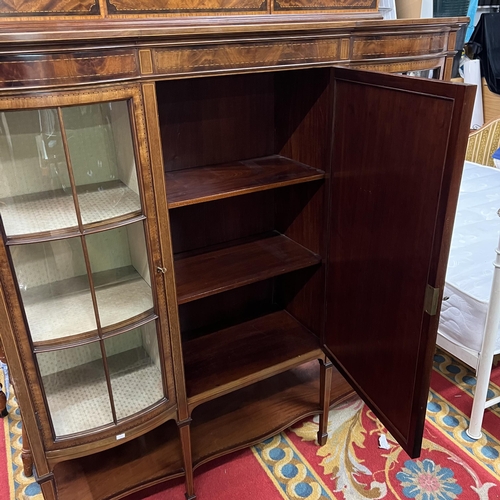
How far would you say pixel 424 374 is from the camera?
36.6 inches

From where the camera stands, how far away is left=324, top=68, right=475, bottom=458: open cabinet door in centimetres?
79

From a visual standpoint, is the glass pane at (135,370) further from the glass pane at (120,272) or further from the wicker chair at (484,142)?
the wicker chair at (484,142)

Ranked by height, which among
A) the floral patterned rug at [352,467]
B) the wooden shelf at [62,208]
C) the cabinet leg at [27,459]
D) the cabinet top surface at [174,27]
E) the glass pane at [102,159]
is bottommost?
the floral patterned rug at [352,467]

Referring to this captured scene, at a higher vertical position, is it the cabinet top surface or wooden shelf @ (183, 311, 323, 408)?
the cabinet top surface

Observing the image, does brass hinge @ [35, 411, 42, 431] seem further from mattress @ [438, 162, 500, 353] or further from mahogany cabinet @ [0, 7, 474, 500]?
mattress @ [438, 162, 500, 353]

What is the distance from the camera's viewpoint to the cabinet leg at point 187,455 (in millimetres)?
1186

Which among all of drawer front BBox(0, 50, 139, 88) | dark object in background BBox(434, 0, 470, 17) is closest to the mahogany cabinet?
drawer front BBox(0, 50, 139, 88)

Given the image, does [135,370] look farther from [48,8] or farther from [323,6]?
[323,6]

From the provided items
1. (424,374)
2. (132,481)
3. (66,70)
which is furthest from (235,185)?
(132,481)

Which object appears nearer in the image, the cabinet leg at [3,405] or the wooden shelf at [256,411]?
the wooden shelf at [256,411]

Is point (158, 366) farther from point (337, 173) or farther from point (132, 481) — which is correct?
point (337, 173)

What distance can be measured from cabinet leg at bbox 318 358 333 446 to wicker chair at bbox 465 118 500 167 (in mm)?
1646

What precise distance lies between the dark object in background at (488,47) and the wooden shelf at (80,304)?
105 inches

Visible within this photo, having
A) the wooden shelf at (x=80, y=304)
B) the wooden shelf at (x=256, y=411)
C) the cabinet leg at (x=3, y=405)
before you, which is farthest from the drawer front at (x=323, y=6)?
the cabinet leg at (x=3, y=405)
